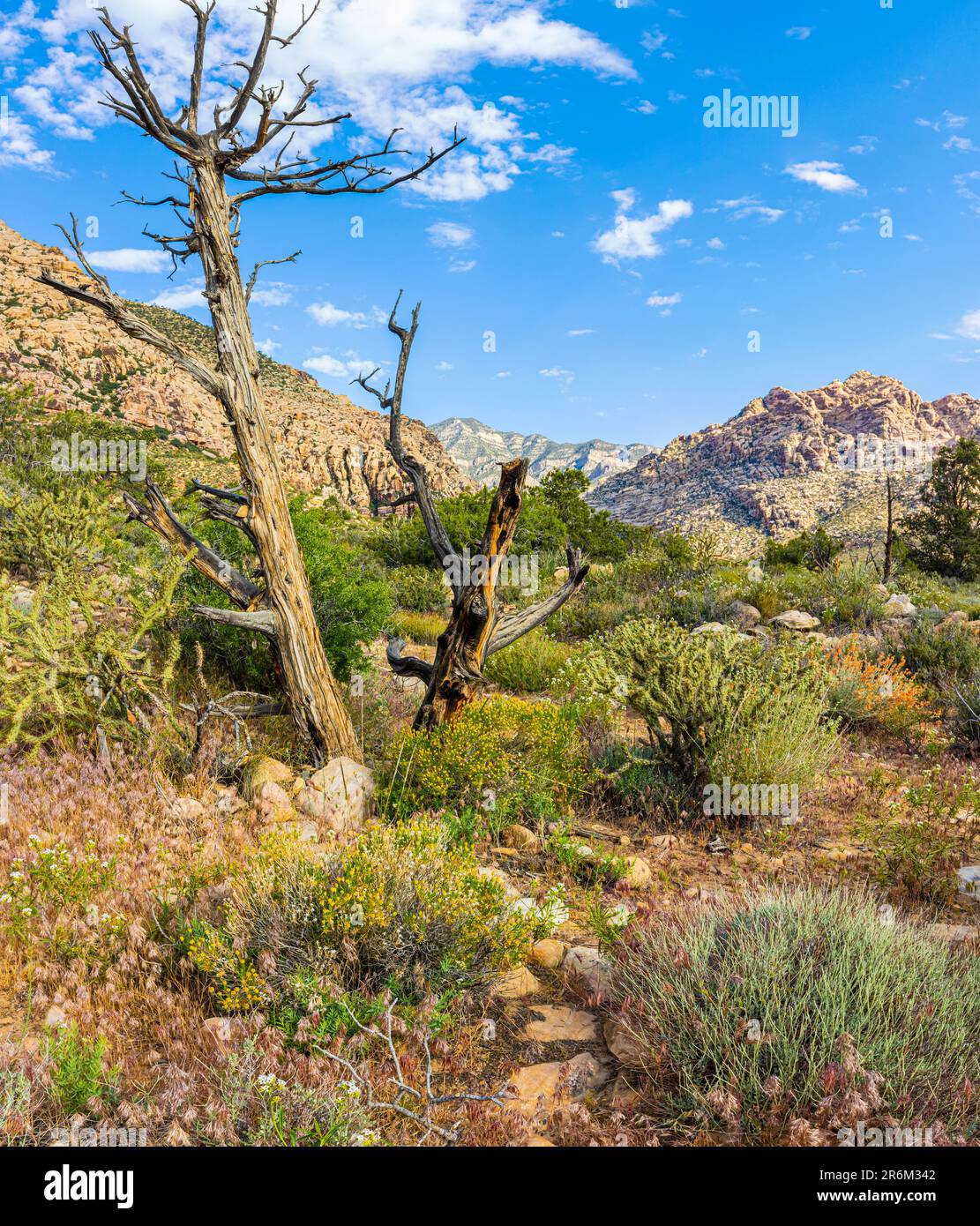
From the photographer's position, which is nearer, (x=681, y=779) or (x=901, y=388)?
(x=681, y=779)

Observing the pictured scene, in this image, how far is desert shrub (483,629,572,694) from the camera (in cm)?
858

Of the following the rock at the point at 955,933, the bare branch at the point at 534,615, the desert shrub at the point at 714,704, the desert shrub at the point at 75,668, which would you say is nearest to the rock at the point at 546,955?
the rock at the point at 955,933

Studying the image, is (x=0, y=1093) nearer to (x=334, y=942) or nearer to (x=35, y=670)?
(x=334, y=942)

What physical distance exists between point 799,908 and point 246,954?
229 cm

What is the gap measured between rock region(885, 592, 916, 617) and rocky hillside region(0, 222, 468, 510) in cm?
2922

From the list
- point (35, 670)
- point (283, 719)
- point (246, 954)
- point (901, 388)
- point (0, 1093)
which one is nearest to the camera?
point (0, 1093)

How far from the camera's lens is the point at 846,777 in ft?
18.2

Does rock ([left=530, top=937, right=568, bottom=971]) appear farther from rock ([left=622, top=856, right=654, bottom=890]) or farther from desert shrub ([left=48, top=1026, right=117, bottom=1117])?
desert shrub ([left=48, top=1026, right=117, bottom=1117])

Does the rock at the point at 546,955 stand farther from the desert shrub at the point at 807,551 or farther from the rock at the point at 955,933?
the desert shrub at the point at 807,551

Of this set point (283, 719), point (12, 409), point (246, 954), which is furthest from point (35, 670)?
point (12, 409)

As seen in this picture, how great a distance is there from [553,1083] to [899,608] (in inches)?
452

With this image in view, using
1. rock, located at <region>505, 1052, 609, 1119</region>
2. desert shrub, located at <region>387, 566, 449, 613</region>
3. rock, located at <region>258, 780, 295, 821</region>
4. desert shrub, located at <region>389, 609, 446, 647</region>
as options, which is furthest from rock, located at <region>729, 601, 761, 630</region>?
rock, located at <region>505, 1052, 609, 1119</region>

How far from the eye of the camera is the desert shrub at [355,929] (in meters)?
2.66

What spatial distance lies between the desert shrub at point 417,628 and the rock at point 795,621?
5.51 meters
